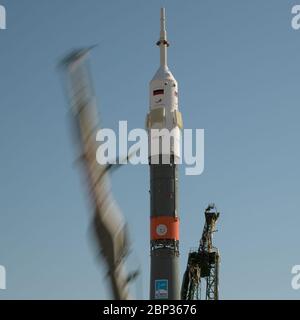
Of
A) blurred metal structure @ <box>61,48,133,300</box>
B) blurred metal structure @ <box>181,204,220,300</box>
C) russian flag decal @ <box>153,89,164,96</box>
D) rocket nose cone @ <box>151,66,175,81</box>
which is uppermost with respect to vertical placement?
rocket nose cone @ <box>151,66,175,81</box>

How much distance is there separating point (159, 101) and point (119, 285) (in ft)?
310

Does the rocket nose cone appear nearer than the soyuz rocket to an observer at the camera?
No

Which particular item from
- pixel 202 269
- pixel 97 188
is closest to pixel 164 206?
pixel 202 269

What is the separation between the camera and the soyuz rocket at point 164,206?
318ft

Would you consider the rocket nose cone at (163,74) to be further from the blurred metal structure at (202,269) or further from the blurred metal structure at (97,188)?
the blurred metal structure at (97,188)

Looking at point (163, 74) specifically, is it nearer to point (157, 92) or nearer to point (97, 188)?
point (157, 92)

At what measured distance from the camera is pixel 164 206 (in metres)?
96.9

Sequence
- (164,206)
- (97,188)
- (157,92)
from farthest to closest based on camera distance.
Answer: (157,92) → (164,206) → (97,188)

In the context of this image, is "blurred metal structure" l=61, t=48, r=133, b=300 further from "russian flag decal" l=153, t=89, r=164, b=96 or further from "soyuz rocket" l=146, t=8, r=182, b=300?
"russian flag decal" l=153, t=89, r=164, b=96

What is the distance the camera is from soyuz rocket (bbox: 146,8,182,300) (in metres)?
96.9

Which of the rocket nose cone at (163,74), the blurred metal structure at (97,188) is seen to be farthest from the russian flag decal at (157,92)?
the blurred metal structure at (97,188)

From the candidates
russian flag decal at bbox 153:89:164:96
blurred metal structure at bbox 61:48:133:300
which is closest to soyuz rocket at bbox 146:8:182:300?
russian flag decal at bbox 153:89:164:96
